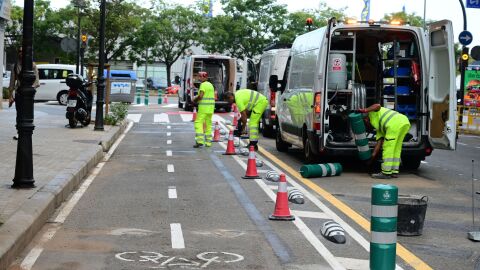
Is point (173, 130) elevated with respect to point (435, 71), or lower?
lower

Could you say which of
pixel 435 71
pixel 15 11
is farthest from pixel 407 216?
pixel 15 11

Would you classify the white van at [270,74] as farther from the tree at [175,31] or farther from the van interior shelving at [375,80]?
the tree at [175,31]

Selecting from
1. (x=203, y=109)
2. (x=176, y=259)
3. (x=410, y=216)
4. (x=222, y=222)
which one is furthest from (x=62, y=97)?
(x=176, y=259)

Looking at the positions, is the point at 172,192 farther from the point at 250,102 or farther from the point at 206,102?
the point at 206,102

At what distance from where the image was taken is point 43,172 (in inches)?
498

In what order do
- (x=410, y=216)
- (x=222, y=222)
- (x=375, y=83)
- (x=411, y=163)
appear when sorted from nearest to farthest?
(x=410, y=216), (x=222, y=222), (x=411, y=163), (x=375, y=83)

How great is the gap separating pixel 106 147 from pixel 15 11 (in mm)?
49841

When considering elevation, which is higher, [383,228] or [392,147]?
[392,147]

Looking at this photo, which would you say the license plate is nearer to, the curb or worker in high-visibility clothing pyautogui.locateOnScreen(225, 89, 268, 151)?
worker in high-visibility clothing pyautogui.locateOnScreen(225, 89, 268, 151)

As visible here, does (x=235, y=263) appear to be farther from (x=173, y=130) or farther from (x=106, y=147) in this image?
(x=173, y=130)

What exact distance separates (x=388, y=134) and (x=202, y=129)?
6.66 meters

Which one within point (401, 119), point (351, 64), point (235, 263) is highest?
point (351, 64)

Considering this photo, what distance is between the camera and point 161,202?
11188 mm

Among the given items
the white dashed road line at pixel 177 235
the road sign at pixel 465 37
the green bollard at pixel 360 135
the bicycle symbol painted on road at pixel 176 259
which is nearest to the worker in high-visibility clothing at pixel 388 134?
the green bollard at pixel 360 135
